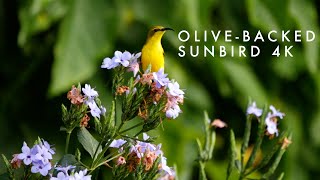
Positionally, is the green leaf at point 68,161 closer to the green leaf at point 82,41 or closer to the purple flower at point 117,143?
the purple flower at point 117,143

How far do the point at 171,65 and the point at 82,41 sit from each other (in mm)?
387

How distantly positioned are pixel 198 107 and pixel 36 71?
1.80 feet

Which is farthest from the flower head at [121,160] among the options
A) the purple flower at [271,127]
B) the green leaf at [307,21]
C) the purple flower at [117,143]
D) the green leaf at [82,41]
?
the green leaf at [307,21]

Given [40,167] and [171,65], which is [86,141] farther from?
[171,65]

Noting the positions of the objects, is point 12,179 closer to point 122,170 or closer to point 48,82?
point 122,170

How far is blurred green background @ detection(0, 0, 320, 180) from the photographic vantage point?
2.83 metres

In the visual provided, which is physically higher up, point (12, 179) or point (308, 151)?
point (12, 179)

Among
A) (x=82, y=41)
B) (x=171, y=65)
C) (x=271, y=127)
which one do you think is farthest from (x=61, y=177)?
(x=171, y=65)

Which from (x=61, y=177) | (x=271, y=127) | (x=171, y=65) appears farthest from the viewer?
(x=171, y=65)

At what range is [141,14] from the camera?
2.99m

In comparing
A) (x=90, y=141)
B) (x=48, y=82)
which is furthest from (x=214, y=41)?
(x=90, y=141)

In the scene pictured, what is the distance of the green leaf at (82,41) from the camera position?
8.98 ft

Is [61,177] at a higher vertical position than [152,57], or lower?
lower

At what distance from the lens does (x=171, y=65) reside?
10.2 ft
